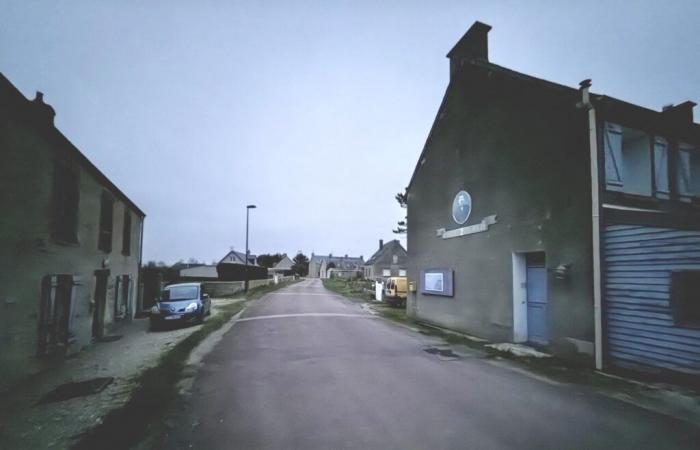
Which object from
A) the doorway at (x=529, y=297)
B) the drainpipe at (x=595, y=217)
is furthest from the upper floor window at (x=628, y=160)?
the doorway at (x=529, y=297)

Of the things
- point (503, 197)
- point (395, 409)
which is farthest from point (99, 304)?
point (503, 197)

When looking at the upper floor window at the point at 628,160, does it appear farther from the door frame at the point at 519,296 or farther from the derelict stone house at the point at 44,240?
the derelict stone house at the point at 44,240

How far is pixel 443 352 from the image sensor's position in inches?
396

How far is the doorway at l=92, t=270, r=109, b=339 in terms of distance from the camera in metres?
12.7

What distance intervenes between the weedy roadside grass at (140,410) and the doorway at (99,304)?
4915mm

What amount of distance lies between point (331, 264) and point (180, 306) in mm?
100162

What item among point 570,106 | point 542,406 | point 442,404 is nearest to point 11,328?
point 442,404

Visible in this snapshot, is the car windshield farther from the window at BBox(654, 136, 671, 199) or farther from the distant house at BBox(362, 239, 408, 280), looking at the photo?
the distant house at BBox(362, 239, 408, 280)

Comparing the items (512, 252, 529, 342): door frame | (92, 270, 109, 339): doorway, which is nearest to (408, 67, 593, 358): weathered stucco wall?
(512, 252, 529, 342): door frame

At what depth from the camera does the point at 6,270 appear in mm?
7219

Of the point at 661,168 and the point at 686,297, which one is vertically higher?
the point at 661,168

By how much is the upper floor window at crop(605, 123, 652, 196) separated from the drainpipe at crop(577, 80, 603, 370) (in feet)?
1.93

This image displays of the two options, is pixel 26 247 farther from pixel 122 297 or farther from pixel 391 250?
pixel 391 250

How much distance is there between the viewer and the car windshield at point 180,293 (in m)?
16.3
